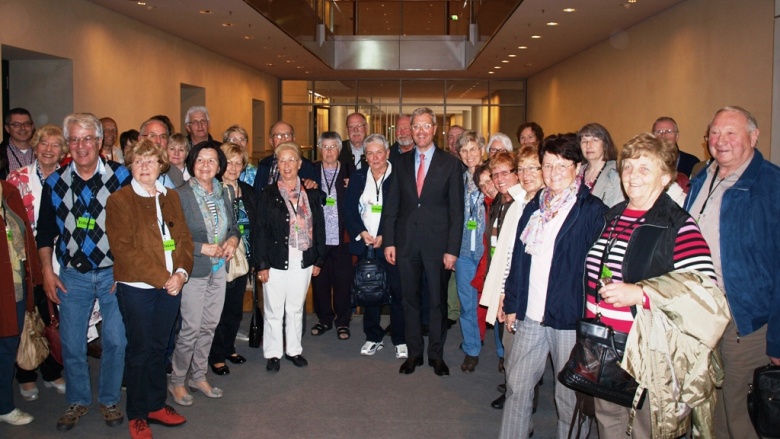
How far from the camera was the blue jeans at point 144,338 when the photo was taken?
3.69 meters

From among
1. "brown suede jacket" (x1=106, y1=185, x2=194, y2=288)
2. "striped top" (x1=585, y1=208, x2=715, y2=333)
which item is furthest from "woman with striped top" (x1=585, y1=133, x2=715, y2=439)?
"brown suede jacket" (x1=106, y1=185, x2=194, y2=288)

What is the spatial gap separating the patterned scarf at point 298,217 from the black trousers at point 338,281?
3.14 ft

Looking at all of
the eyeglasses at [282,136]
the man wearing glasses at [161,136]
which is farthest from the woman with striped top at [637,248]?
the eyeglasses at [282,136]

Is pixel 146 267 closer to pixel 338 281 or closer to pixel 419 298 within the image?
pixel 419 298

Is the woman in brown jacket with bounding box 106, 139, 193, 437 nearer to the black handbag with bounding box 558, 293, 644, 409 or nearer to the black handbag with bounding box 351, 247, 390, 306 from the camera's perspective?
the black handbag with bounding box 351, 247, 390, 306

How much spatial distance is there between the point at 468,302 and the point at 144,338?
2.48m

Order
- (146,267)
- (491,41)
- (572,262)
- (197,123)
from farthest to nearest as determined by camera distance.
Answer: (491,41)
(197,123)
(146,267)
(572,262)

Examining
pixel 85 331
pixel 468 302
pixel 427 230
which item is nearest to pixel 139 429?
pixel 85 331

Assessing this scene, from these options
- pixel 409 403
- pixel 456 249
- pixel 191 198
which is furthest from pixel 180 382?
pixel 456 249

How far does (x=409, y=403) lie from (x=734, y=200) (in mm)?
2419

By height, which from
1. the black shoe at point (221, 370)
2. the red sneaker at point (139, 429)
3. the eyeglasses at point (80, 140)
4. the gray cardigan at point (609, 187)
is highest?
the eyeglasses at point (80, 140)

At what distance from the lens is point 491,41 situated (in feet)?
44.0

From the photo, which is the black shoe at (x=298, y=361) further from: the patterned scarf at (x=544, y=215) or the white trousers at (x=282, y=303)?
the patterned scarf at (x=544, y=215)

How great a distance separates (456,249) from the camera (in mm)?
4973
